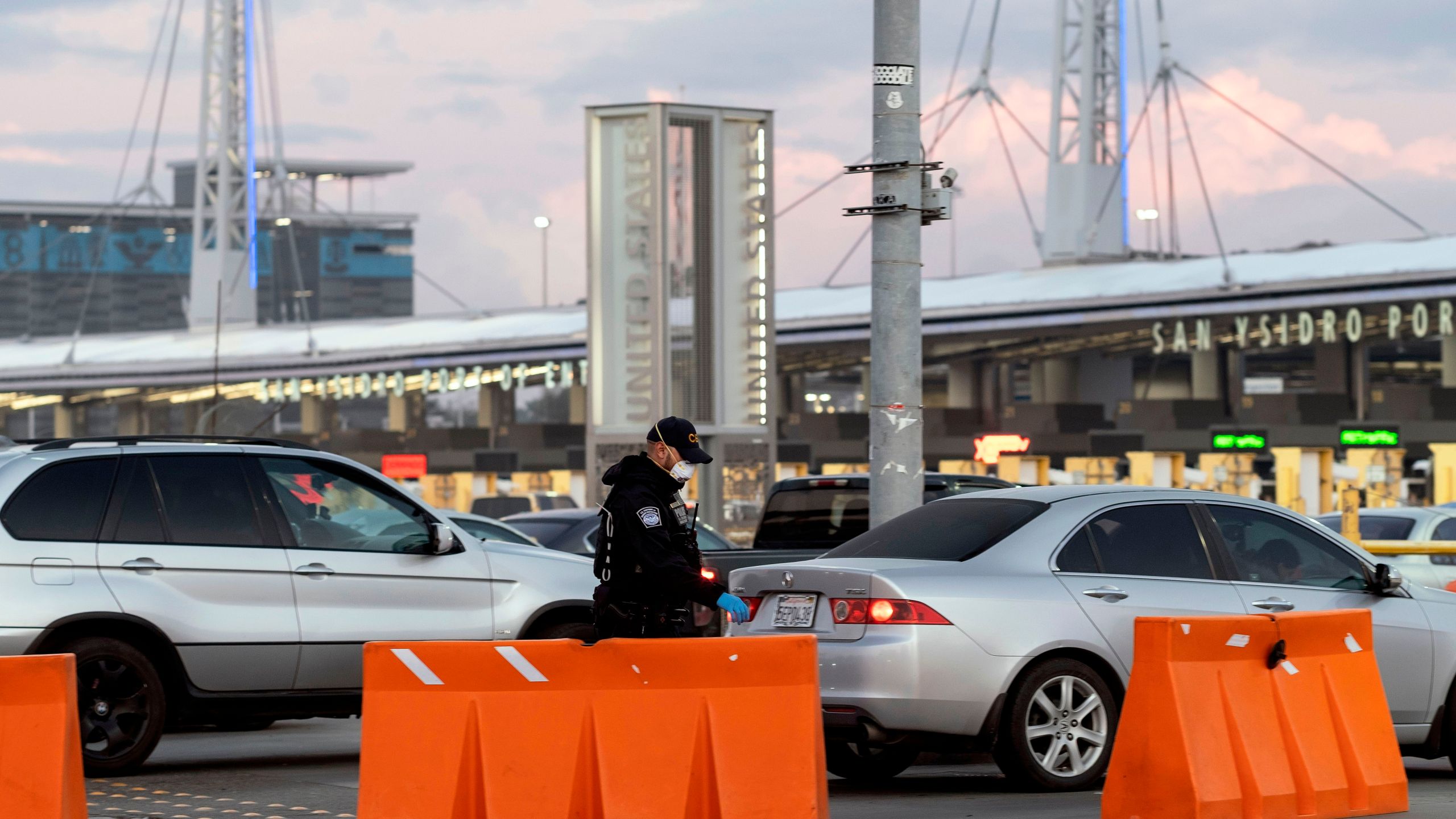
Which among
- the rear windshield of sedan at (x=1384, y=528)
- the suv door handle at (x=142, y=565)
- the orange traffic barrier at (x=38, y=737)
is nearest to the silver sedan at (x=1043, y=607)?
the suv door handle at (x=142, y=565)

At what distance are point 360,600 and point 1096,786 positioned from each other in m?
4.01

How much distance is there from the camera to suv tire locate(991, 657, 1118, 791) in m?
8.86

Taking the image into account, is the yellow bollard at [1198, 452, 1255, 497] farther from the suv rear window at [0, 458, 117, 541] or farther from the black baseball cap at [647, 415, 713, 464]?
the black baseball cap at [647, 415, 713, 464]

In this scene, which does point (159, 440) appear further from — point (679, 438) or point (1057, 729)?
point (1057, 729)

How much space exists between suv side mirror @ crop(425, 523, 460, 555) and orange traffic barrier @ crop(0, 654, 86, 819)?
3.56m

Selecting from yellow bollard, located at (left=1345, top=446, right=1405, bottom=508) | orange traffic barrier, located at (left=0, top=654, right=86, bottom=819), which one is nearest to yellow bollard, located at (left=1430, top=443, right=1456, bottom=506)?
yellow bollard, located at (left=1345, top=446, right=1405, bottom=508)

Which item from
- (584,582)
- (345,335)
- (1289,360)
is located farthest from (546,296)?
(584,582)

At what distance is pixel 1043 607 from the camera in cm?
893

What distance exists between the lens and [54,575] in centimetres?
981

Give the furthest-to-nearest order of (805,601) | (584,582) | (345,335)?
1. (345,335)
2. (584,582)
3. (805,601)

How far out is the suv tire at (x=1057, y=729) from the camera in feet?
29.1

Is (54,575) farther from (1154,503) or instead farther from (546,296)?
(546,296)

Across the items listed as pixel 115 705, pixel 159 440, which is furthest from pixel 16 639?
pixel 159 440

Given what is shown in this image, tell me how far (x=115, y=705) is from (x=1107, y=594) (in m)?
5.00
